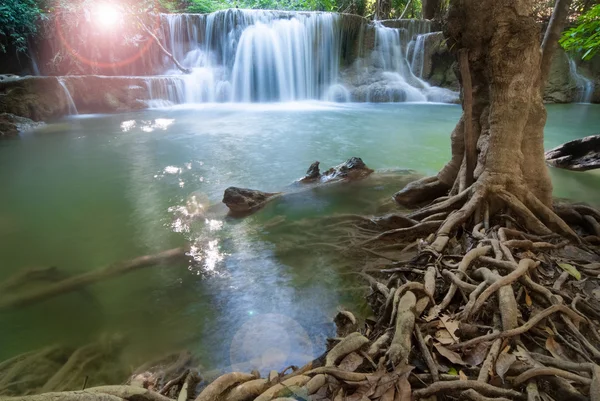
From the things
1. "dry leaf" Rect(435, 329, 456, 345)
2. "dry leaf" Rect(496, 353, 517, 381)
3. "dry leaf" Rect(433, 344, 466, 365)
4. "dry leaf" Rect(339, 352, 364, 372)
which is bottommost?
"dry leaf" Rect(339, 352, 364, 372)

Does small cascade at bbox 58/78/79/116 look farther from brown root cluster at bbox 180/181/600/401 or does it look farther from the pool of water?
brown root cluster at bbox 180/181/600/401

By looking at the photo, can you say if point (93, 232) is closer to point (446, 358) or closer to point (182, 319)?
point (182, 319)

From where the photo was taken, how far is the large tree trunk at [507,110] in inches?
134

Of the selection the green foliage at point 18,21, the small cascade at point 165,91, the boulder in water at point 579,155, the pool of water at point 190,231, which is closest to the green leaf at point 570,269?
the pool of water at point 190,231

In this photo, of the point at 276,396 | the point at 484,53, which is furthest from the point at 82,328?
the point at 484,53

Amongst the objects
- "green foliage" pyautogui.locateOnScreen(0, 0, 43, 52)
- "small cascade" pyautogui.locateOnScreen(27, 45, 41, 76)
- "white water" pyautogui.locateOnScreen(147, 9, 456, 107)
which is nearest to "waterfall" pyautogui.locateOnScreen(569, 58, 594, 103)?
"white water" pyautogui.locateOnScreen(147, 9, 456, 107)

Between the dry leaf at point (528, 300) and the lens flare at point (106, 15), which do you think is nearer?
the dry leaf at point (528, 300)

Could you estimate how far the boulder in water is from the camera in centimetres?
645

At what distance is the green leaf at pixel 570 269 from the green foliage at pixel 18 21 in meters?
21.0

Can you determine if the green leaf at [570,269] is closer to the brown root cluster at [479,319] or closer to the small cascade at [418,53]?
the brown root cluster at [479,319]

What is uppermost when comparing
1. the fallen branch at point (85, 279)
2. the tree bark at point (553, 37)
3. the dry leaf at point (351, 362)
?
the tree bark at point (553, 37)

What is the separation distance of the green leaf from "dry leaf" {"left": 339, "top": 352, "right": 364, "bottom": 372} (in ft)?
6.21

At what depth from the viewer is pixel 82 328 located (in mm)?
2941

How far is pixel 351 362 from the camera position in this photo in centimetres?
199
